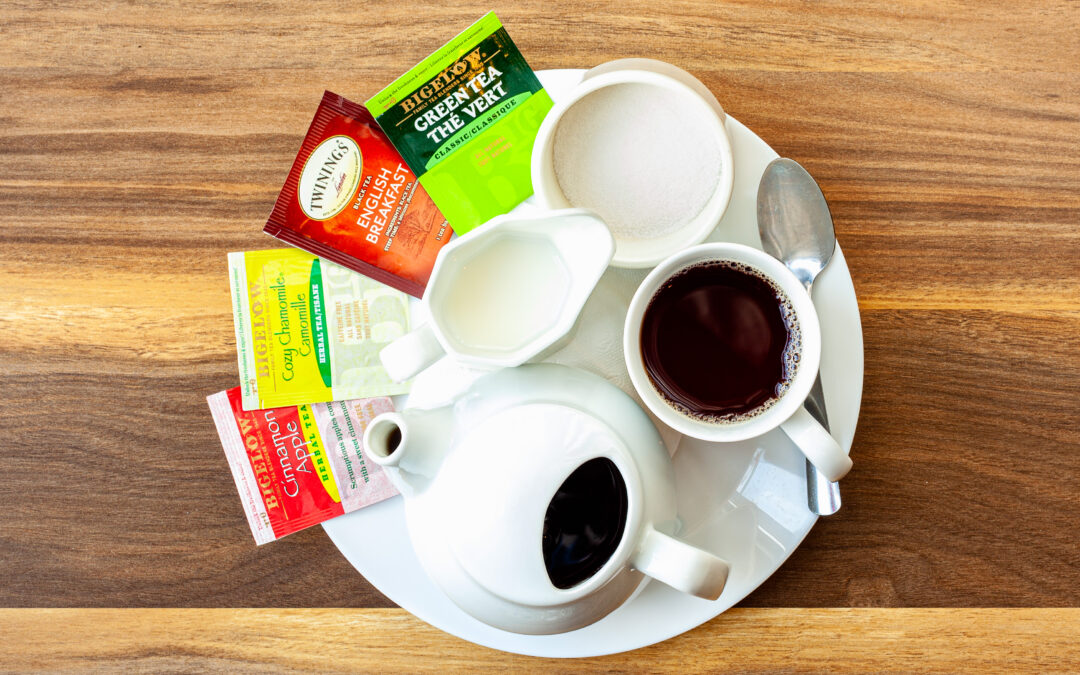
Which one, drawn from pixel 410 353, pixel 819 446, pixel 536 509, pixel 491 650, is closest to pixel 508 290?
pixel 410 353

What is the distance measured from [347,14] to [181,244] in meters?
0.41

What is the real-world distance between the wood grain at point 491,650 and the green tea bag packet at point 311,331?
0.33 meters

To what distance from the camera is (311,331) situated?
0.88 metres

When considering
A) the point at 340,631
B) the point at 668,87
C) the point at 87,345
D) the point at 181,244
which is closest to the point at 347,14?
the point at 181,244

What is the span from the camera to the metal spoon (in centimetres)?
78

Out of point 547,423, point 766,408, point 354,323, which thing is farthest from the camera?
point 354,323

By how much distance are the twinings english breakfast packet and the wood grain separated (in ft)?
0.57

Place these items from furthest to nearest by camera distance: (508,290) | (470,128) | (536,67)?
(536,67)
(470,128)
(508,290)

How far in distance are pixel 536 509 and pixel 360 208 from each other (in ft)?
1.57

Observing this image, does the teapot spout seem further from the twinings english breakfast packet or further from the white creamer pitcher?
the twinings english breakfast packet

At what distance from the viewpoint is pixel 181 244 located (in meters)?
0.96

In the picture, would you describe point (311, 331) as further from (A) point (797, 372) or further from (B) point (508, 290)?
(A) point (797, 372)

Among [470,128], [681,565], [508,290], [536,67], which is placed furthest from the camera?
[536,67]

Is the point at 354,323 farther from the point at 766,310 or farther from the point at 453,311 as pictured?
the point at 766,310
